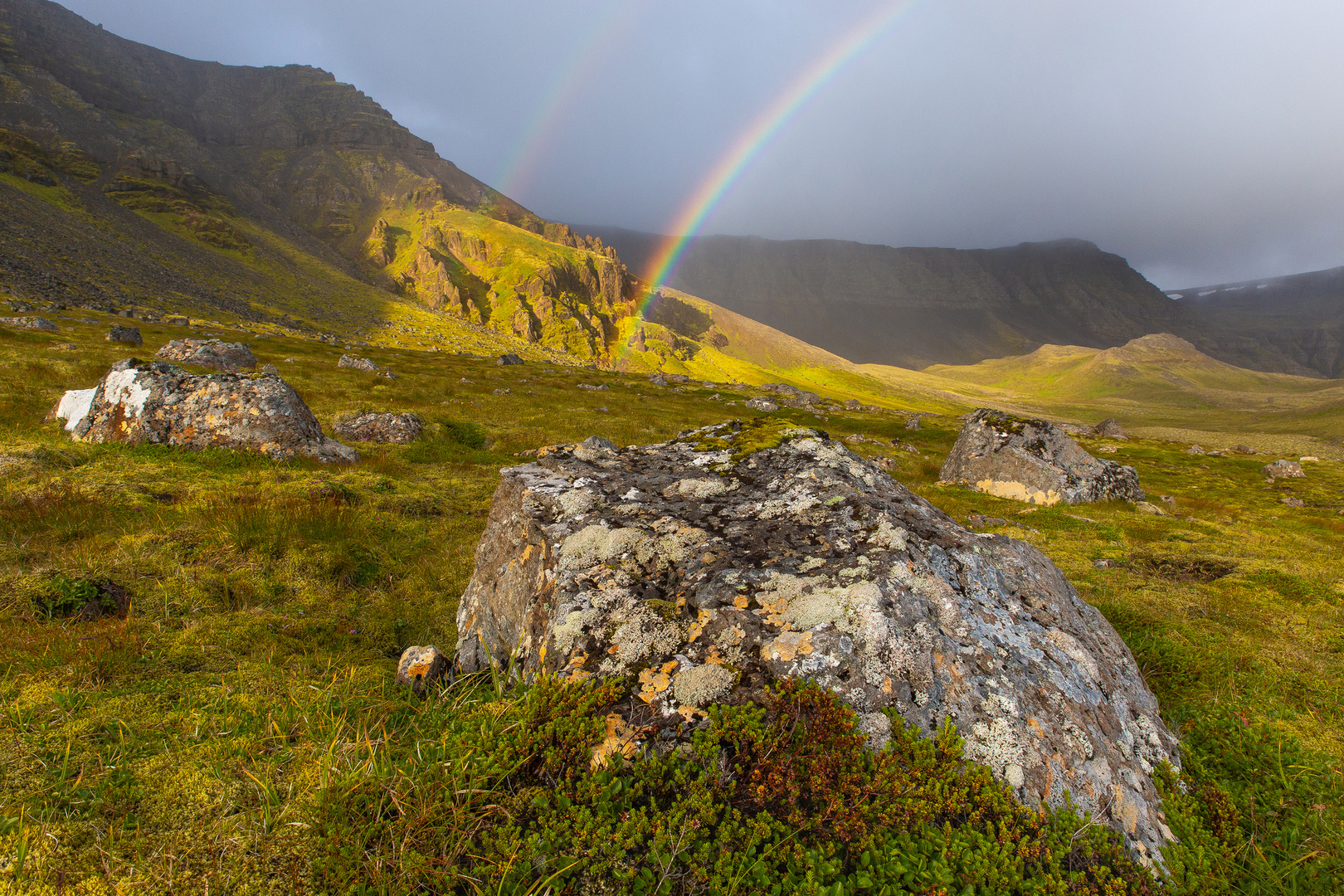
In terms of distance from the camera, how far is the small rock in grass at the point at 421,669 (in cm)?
482

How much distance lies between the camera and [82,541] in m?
6.64

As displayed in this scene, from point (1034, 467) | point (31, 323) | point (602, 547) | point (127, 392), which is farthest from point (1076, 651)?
point (31, 323)

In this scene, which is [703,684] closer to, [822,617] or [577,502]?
[822,617]

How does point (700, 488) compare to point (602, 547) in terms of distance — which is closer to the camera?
point (602, 547)

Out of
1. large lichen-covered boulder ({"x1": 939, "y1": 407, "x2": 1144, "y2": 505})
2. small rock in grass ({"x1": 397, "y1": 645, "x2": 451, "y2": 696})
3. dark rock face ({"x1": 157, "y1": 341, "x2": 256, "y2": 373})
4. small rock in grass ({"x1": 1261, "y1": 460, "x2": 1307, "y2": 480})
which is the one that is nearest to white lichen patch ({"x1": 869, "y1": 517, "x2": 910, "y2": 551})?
small rock in grass ({"x1": 397, "y1": 645, "x2": 451, "y2": 696})

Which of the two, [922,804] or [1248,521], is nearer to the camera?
[922,804]

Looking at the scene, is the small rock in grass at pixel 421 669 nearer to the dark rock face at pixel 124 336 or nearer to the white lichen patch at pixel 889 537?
the white lichen patch at pixel 889 537

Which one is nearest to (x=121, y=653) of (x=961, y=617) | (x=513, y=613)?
(x=513, y=613)

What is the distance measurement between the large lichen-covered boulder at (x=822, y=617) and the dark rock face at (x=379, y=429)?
39.8ft

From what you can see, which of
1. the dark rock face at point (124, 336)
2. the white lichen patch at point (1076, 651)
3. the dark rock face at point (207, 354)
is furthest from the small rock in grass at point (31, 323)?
the white lichen patch at point (1076, 651)

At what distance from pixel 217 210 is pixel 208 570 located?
260m

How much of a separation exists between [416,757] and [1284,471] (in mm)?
68726

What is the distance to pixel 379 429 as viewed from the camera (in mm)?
17094

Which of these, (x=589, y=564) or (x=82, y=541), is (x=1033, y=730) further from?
(x=82, y=541)
